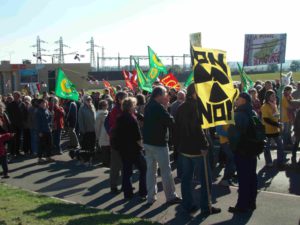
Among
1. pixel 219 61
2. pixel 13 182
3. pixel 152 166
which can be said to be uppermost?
pixel 219 61

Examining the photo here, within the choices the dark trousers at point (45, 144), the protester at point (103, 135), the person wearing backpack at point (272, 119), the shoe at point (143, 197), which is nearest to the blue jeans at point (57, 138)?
the dark trousers at point (45, 144)

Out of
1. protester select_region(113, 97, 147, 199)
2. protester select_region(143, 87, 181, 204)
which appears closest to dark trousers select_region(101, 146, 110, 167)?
protester select_region(113, 97, 147, 199)

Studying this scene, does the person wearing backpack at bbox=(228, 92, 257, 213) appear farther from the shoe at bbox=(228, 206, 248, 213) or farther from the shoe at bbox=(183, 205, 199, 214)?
the shoe at bbox=(183, 205, 199, 214)

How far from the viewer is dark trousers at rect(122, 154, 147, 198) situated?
7988 millimetres

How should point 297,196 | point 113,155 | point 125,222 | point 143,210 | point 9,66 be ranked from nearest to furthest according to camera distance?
1. point 125,222
2. point 143,210
3. point 297,196
4. point 113,155
5. point 9,66

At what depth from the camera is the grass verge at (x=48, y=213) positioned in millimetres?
6672

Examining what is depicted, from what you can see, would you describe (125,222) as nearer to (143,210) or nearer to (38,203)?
(143,210)

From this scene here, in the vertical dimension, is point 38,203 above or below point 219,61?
below

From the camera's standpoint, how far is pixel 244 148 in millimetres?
6875

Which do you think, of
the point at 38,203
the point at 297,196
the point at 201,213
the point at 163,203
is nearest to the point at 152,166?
the point at 163,203

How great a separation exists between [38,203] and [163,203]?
7.31 ft

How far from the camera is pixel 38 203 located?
7.85 metres

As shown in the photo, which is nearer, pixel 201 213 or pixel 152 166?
pixel 201 213

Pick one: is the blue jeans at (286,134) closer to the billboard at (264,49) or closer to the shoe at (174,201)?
the billboard at (264,49)
